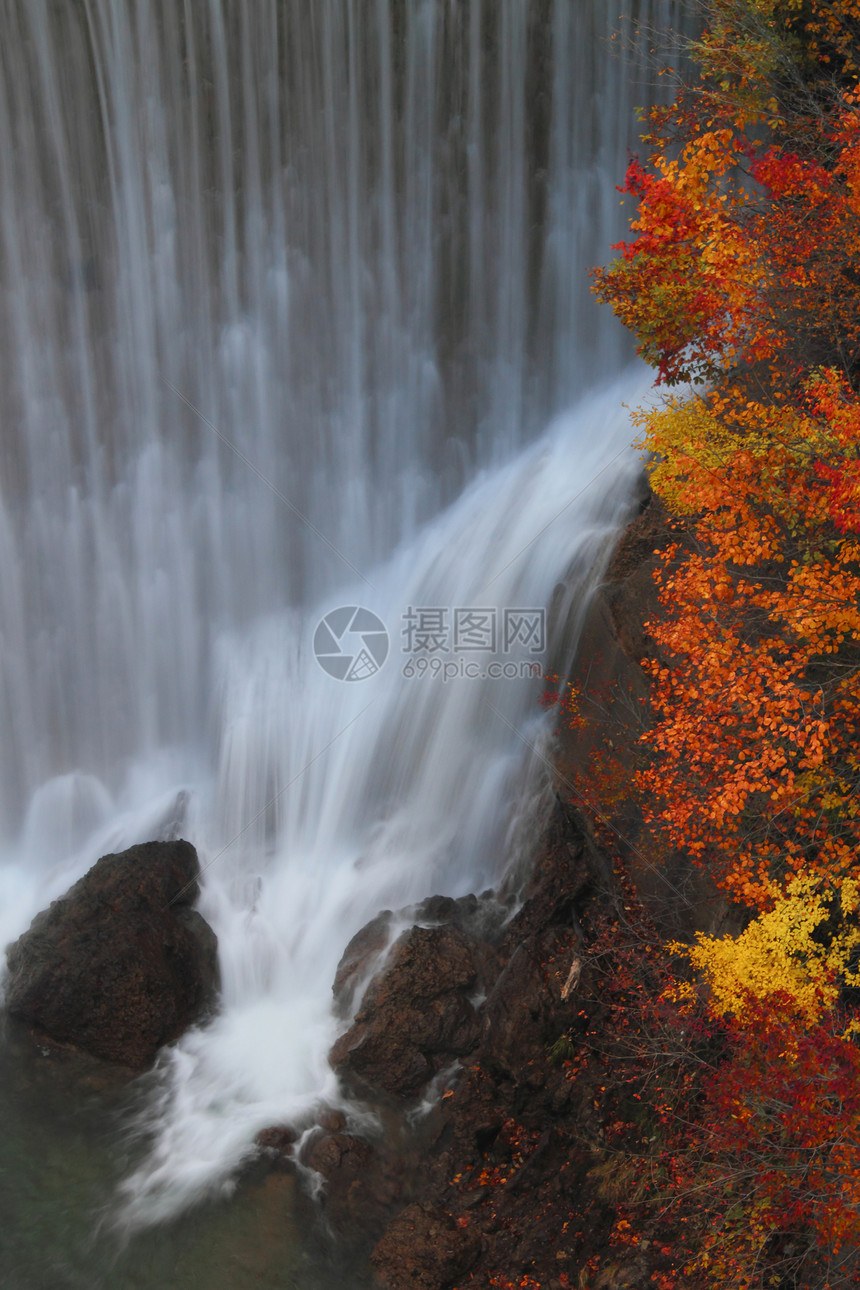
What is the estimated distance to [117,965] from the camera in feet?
36.6

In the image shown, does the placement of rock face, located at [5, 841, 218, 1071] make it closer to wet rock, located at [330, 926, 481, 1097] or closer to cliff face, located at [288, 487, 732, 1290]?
cliff face, located at [288, 487, 732, 1290]

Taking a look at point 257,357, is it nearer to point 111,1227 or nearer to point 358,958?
point 358,958

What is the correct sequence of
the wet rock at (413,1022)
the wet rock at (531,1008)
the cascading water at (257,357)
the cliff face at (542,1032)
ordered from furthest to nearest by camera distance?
the cascading water at (257,357) → the wet rock at (413,1022) → the wet rock at (531,1008) → the cliff face at (542,1032)

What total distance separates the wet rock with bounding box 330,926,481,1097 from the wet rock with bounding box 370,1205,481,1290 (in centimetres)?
156

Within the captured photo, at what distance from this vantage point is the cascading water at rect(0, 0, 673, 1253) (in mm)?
15164

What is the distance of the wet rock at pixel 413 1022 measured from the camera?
10.1 meters

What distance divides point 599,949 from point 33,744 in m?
10.9

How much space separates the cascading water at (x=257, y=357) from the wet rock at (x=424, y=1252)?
6.40 metres

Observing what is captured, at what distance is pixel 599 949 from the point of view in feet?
31.9

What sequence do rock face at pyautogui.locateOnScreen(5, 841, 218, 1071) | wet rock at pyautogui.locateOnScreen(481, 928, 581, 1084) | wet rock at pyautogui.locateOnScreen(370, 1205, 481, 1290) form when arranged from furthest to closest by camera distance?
1. rock face at pyautogui.locateOnScreen(5, 841, 218, 1071)
2. wet rock at pyautogui.locateOnScreen(481, 928, 581, 1084)
3. wet rock at pyautogui.locateOnScreen(370, 1205, 481, 1290)

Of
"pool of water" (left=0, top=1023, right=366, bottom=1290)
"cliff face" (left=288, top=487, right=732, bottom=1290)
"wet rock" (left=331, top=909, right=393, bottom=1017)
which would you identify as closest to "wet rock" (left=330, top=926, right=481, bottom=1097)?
"cliff face" (left=288, top=487, right=732, bottom=1290)

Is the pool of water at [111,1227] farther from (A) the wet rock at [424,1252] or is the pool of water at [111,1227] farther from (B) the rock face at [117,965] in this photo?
(B) the rock face at [117,965]

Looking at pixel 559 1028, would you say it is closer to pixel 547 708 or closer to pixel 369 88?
pixel 547 708

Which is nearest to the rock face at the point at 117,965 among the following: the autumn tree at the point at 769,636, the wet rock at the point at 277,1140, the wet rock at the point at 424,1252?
the wet rock at the point at 277,1140
